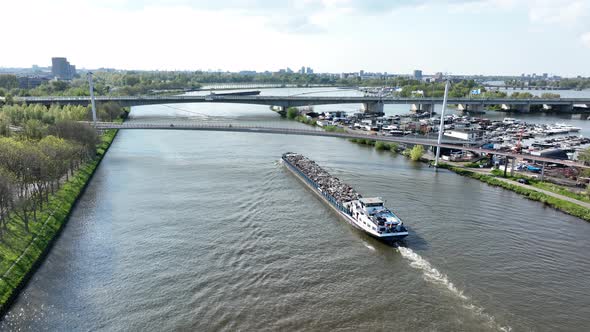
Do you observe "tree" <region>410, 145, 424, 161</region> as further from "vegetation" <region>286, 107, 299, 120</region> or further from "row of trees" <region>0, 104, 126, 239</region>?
"vegetation" <region>286, 107, 299, 120</region>

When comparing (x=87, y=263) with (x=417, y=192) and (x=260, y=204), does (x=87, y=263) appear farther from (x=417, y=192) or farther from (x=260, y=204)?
(x=417, y=192)

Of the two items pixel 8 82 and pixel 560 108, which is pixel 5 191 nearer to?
pixel 560 108


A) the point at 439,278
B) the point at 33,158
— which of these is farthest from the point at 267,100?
the point at 439,278

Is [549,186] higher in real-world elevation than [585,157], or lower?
lower

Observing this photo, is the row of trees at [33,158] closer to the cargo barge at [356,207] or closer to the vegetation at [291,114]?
the cargo barge at [356,207]

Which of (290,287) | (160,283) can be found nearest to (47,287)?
(160,283)

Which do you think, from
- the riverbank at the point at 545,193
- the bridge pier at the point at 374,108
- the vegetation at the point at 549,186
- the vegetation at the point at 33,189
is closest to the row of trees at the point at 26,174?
the vegetation at the point at 33,189

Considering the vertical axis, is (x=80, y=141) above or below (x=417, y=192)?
above
